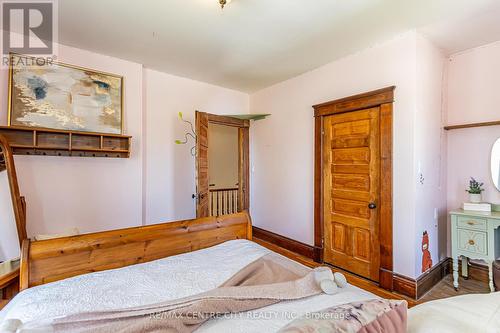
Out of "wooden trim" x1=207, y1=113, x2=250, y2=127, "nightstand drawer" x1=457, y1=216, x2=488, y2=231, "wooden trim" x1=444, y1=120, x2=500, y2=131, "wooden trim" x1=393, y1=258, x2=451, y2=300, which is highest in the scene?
"wooden trim" x1=207, y1=113, x2=250, y2=127

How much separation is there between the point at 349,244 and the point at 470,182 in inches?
57.2

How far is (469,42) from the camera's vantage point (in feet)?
8.11

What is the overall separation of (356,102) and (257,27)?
4.39ft

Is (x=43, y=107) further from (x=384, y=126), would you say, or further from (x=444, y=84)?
(x=444, y=84)

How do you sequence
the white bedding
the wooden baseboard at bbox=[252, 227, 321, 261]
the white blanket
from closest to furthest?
the white blanket → the white bedding → the wooden baseboard at bbox=[252, 227, 321, 261]

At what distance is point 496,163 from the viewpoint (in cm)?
247

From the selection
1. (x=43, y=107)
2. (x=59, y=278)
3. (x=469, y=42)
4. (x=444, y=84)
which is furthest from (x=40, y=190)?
(x=469, y=42)

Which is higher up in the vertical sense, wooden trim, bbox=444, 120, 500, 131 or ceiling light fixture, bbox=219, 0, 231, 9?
ceiling light fixture, bbox=219, 0, 231, 9

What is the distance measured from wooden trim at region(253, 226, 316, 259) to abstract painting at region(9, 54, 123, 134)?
103 inches

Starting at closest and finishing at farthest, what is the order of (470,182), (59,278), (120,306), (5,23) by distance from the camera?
1. (120,306)
2. (59,278)
3. (5,23)
4. (470,182)

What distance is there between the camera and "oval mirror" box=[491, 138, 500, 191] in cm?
245

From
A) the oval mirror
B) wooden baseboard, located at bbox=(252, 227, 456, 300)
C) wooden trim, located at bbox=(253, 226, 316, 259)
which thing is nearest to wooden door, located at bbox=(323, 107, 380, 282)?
wooden baseboard, located at bbox=(252, 227, 456, 300)

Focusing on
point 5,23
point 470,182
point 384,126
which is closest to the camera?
point 5,23

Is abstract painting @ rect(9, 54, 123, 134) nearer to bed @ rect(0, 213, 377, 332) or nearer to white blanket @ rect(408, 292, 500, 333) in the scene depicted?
bed @ rect(0, 213, 377, 332)
